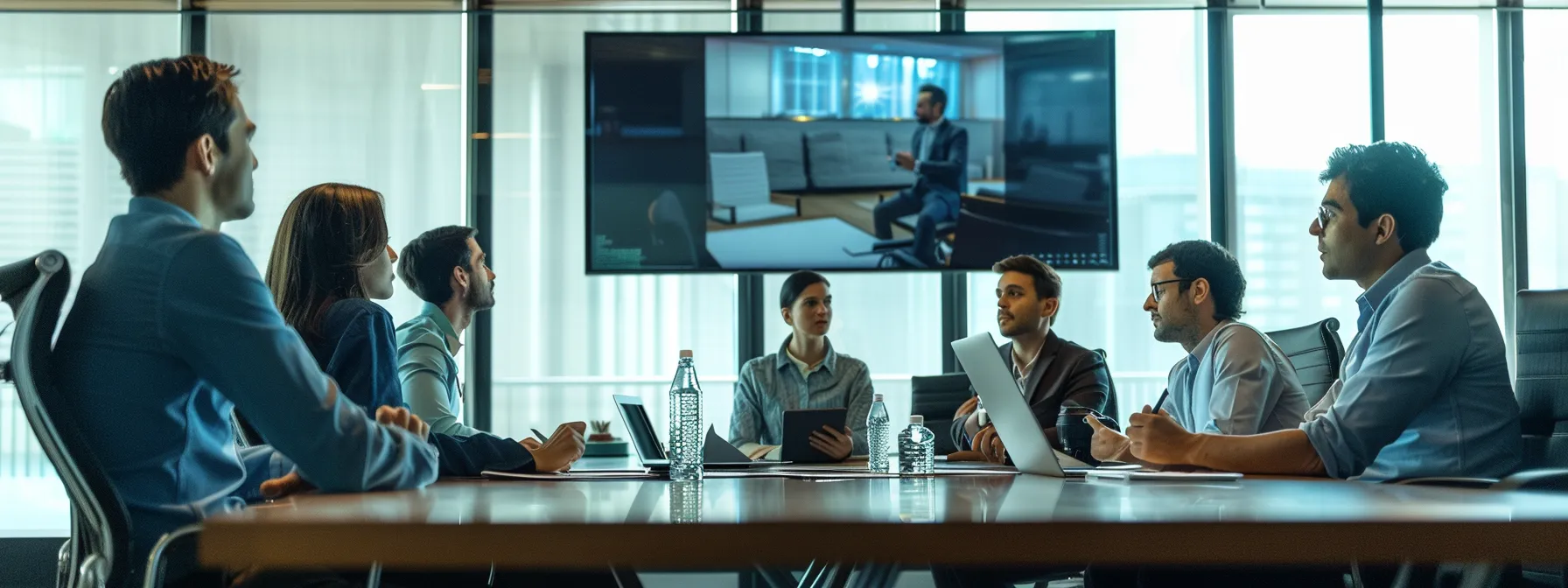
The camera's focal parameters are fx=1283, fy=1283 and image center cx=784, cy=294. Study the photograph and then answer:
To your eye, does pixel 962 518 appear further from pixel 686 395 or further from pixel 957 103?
pixel 957 103

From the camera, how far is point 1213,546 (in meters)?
1.21

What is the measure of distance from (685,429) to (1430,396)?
124 centimetres

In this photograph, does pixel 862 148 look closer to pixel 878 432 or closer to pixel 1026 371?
pixel 1026 371

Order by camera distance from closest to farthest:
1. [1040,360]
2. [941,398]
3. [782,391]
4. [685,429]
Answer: [685,429] < [1040,360] < [941,398] < [782,391]

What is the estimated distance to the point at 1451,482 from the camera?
69.9 inches

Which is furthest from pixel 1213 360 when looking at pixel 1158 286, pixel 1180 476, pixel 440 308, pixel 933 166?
pixel 933 166

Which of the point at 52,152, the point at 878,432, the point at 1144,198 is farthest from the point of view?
the point at 1144,198

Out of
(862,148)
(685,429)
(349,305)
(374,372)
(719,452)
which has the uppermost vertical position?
(862,148)

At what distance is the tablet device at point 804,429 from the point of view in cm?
299

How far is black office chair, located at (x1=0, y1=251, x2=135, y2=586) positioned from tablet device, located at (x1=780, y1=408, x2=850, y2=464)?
5.47 ft

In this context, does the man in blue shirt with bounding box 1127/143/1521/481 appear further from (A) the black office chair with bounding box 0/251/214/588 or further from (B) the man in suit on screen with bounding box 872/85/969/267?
(B) the man in suit on screen with bounding box 872/85/969/267

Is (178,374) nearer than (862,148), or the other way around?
(178,374)

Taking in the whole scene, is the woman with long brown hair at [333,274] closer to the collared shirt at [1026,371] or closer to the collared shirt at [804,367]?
the collared shirt at [1026,371]

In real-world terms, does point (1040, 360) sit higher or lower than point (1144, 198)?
lower
